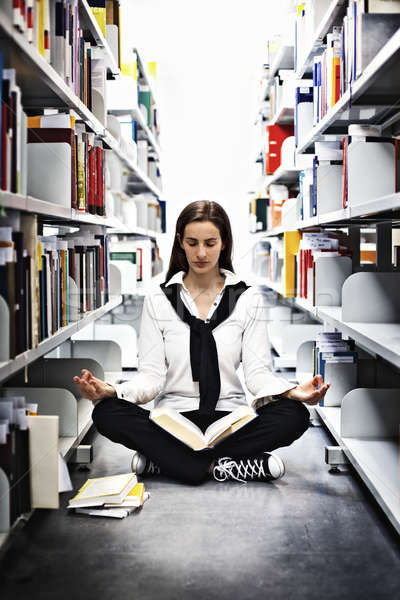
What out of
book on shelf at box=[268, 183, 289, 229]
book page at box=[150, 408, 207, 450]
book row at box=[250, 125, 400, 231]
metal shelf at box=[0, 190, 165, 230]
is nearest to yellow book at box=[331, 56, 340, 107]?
book row at box=[250, 125, 400, 231]

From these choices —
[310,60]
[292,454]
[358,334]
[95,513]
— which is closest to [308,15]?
[310,60]

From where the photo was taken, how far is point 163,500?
167 centimetres

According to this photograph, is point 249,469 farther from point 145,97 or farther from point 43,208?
point 145,97

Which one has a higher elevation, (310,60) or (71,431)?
(310,60)

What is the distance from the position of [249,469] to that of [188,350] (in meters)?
0.43

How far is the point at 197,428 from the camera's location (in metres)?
1.79

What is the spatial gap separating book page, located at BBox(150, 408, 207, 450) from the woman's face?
0.48 meters

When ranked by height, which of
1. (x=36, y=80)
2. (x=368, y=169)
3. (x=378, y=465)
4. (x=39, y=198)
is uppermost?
(x=36, y=80)

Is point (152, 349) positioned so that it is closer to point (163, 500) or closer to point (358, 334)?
point (163, 500)

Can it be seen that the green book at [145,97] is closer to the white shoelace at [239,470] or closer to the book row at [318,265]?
the book row at [318,265]

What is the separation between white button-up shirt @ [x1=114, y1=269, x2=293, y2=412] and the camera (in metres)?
1.96

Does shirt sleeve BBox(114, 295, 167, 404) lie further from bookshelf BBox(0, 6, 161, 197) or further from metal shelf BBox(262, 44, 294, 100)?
metal shelf BBox(262, 44, 294, 100)

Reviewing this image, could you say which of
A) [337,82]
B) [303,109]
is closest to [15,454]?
[337,82]

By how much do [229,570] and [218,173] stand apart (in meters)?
3.62
